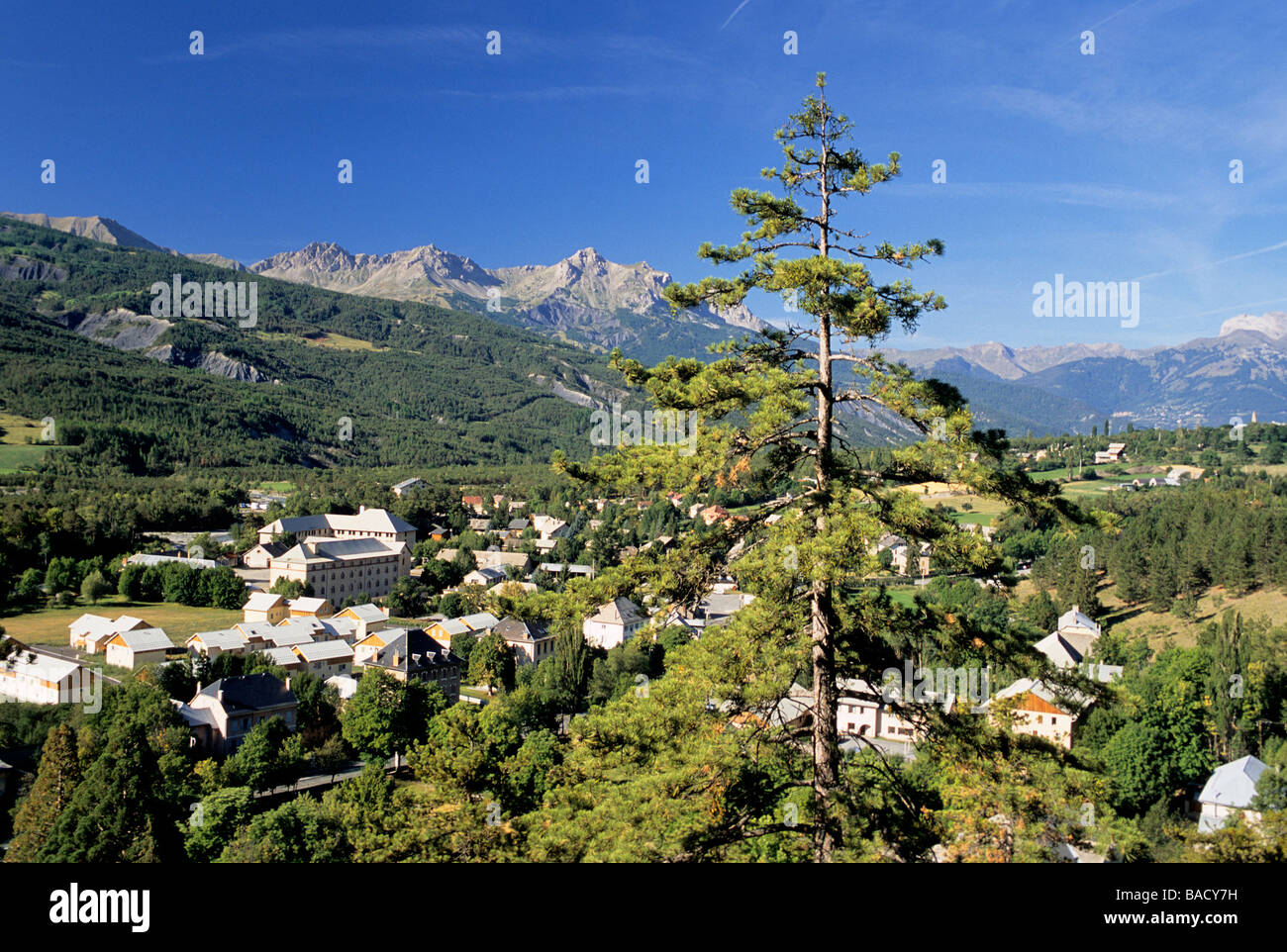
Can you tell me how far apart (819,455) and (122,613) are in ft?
167

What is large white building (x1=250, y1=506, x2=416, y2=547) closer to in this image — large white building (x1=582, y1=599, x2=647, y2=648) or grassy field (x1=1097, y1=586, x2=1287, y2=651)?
large white building (x1=582, y1=599, x2=647, y2=648)

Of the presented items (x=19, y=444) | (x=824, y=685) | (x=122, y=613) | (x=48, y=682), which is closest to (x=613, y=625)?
(x=48, y=682)

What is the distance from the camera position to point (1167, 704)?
3061 centimetres

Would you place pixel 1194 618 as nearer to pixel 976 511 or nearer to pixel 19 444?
pixel 976 511

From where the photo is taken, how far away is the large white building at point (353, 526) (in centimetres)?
7225

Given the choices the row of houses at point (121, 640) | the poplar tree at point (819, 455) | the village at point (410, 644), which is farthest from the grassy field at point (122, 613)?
the poplar tree at point (819, 455)

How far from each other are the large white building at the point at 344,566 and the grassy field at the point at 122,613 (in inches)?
321

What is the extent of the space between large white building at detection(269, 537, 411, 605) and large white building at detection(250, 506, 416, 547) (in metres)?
3.05

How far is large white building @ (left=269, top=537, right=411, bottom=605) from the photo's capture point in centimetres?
6194

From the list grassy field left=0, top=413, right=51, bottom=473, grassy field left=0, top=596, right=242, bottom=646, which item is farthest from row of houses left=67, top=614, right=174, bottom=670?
grassy field left=0, top=413, right=51, bottom=473

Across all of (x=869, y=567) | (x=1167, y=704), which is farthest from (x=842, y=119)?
(x=1167, y=704)

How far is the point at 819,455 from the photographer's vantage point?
27.4 feet

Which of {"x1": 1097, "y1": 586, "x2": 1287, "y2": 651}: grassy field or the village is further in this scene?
{"x1": 1097, "y1": 586, "x2": 1287, "y2": 651}: grassy field

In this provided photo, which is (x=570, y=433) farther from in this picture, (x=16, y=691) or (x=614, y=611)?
(x=16, y=691)
